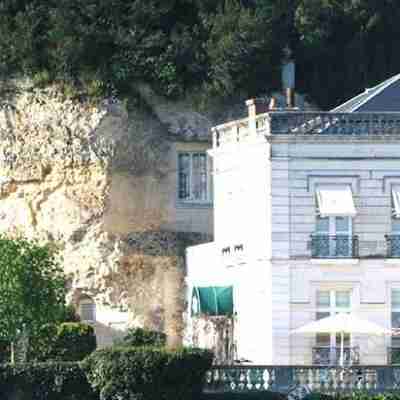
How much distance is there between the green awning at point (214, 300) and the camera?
67875 mm

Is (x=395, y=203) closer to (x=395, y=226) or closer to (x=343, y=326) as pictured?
(x=395, y=226)

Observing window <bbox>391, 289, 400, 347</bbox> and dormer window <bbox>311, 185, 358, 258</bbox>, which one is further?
window <bbox>391, 289, 400, 347</bbox>

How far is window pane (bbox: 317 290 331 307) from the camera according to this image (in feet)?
213

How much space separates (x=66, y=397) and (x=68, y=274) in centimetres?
1131

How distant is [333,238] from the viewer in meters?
65.3

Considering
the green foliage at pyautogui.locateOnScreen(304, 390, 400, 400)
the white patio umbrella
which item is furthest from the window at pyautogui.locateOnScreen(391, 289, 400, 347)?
the green foliage at pyautogui.locateOnScreen(304, 390, 400, 400)

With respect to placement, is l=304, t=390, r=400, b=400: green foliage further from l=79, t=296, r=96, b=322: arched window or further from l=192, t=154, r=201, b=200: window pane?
l=192, t=154, r=201, b=200: window pane

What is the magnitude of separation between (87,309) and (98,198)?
117 inches

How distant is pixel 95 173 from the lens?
7394 cm

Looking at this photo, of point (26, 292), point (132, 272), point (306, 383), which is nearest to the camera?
point (306, 383)

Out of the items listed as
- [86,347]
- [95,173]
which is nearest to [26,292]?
[86,347]

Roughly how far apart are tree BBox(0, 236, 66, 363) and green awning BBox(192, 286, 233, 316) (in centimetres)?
360

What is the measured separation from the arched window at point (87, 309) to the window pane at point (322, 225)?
10.3 m

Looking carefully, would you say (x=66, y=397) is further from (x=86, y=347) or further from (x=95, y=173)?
(x=95, y=173)
